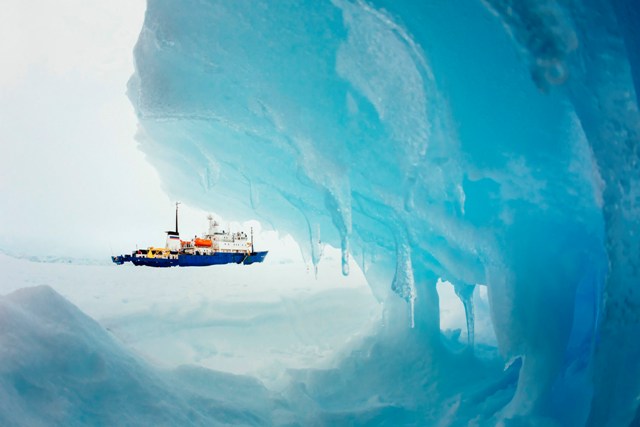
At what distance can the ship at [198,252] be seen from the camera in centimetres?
1914

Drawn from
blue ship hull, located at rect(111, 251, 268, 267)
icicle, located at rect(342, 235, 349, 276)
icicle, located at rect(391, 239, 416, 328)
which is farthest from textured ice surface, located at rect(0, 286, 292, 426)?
blue ship hull, located at rect(111, 251, 268, 267)

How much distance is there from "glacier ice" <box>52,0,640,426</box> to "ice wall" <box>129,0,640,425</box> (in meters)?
0.01

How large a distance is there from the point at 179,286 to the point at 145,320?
210 inches

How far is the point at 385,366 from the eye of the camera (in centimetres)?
689

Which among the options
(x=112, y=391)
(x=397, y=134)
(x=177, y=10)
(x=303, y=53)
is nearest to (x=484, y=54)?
(x=397, y=134)

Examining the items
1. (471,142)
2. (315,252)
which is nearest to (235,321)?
(315,252)

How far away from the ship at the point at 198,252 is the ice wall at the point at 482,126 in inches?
539

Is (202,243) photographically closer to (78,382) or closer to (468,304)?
(468,304)

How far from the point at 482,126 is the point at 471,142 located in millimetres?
189

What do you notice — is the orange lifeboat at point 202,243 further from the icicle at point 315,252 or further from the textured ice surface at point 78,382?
the textured ice surface at point 78,382

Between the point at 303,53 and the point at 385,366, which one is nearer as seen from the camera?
the point at 303,53

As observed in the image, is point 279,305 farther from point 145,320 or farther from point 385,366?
point 385,366

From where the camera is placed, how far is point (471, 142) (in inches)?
190

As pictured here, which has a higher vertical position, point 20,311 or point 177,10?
point 177,10
